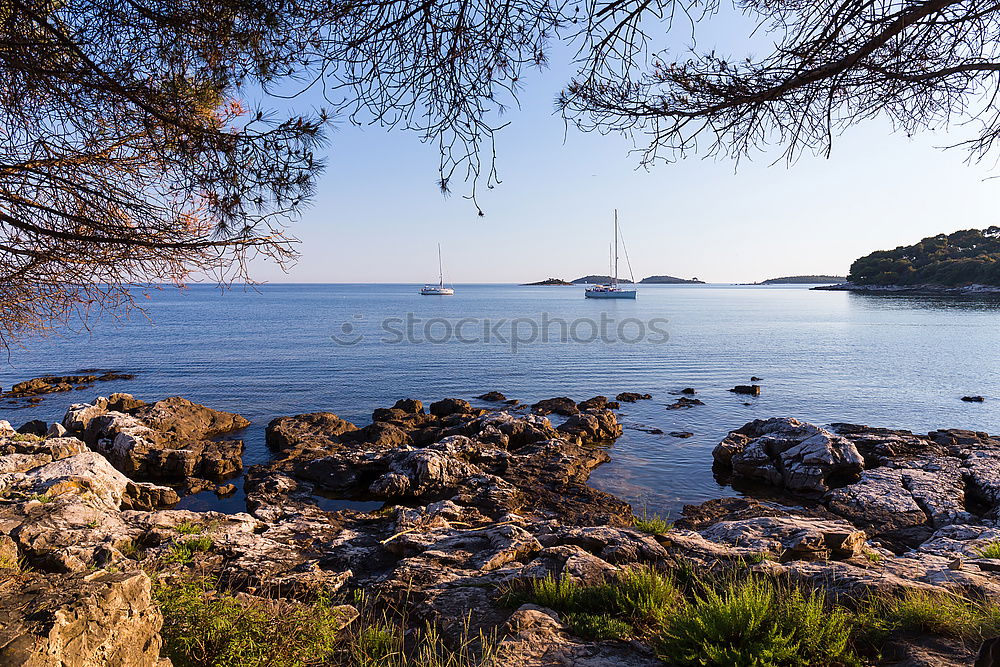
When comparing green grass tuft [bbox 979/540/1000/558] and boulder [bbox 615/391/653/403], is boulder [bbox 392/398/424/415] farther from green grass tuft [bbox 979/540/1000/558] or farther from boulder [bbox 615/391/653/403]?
green grass tuft [bbox 979/540/1000/558]

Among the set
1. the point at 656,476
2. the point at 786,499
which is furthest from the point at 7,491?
the point at 786,499

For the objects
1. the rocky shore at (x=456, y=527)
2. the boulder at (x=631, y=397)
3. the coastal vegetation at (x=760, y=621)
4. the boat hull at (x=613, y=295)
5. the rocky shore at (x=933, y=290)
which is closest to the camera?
the coastal vegetation at (x=760, y=621)

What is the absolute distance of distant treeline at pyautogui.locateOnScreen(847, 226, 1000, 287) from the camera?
108m

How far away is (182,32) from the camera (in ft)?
15.0

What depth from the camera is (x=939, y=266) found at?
391 ft

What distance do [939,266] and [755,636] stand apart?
5941 inches

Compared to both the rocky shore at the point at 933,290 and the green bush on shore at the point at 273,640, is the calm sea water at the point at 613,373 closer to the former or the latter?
the green bush on shore at the point at 273,640

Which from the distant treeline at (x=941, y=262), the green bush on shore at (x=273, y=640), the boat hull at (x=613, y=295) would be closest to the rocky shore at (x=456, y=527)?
the green bush on shore at (x=273, y=640)

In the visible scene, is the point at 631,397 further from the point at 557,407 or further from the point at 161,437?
the point at 161,437

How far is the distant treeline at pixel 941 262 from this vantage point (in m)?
108

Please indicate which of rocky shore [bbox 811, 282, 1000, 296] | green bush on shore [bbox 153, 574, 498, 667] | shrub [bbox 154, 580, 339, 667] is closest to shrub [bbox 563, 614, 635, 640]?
green bush on shore [bbox 153, 574, 498, 667]

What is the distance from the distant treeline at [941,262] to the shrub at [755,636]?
448ft

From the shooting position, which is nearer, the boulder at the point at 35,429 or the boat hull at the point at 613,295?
the boulder at the point at 35,429

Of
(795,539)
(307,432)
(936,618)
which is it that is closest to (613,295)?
(307,432)
